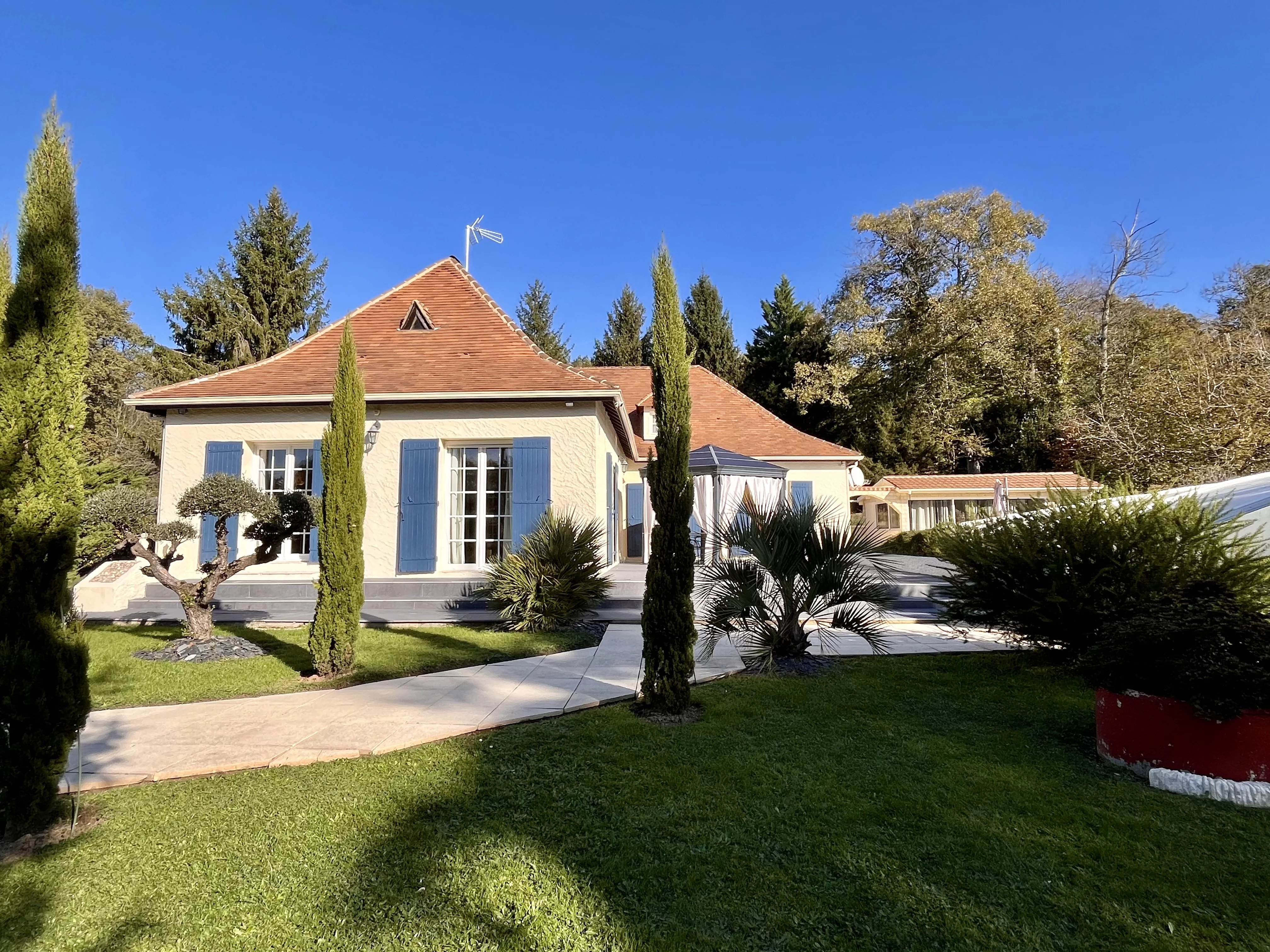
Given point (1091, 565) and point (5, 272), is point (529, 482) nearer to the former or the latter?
point (5, 272)

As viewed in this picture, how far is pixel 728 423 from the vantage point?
18219 millimetres

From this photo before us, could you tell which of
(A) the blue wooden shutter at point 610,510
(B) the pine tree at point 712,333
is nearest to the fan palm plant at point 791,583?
(A) the blue wooden shutter at point 610,510

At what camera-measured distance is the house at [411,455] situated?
31.5ft

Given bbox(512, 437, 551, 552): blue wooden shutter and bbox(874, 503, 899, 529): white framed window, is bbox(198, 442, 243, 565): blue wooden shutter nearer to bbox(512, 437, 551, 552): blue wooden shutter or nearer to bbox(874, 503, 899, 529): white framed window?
bbox(512, 437, 551, 552): blue wooden shutter

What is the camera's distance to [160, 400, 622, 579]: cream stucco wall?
9.82m

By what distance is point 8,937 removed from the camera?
2227 millimetres

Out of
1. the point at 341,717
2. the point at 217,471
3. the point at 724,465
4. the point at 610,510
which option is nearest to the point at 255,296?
the point at 217,471

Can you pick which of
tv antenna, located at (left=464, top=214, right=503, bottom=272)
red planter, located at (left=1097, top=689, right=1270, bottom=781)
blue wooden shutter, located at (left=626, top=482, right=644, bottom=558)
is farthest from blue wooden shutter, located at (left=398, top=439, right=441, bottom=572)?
red planter, located at (left=1097, top=689, right=1270, bottom=781)

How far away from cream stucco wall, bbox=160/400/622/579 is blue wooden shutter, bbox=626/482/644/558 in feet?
18.8

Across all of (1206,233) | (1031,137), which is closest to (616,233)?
(1031,137)

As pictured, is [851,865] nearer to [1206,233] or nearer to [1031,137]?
[1031,137]

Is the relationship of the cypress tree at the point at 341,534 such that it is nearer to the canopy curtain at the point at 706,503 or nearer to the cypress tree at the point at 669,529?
the cypress tree at the point at 669,529

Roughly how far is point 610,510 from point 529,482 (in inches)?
108

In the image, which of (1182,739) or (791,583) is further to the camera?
(791,583)
